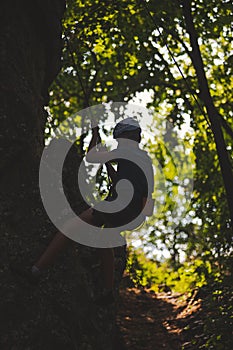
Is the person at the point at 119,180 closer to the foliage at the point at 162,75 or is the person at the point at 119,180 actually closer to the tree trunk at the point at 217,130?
the tree trunk at the point at 217,130

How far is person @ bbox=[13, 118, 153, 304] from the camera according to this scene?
541cm

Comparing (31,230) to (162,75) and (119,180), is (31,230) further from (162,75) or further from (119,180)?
(162,75)

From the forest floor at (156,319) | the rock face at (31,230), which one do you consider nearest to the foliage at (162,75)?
the forest floor at (156,319)

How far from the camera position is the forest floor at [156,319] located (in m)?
9.05

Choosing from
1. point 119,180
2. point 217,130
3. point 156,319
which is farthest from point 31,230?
point 156,319

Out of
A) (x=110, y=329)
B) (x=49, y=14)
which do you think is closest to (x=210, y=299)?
(x=110, y=329)

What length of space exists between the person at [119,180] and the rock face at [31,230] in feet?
1.14

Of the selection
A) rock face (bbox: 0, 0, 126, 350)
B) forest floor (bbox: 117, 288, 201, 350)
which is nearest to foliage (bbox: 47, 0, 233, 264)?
forest floor (bbox: 117, 288, 201, 350)

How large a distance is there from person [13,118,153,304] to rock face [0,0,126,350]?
1.14 ft

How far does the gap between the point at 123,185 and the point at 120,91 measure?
8.48 metres

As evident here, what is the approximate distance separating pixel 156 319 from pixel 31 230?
16.9ft

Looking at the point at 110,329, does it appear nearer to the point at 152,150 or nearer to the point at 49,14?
the point at 49,14

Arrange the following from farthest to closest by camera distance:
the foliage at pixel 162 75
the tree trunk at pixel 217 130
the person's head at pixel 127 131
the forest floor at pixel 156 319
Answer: the foliage at pixel 162 75, the forest floor at pixel 156 319, the tree trunk at pixel 217 130, the person's head at pixel 127 131

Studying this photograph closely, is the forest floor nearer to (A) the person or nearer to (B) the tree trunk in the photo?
(B) the tree trunk
